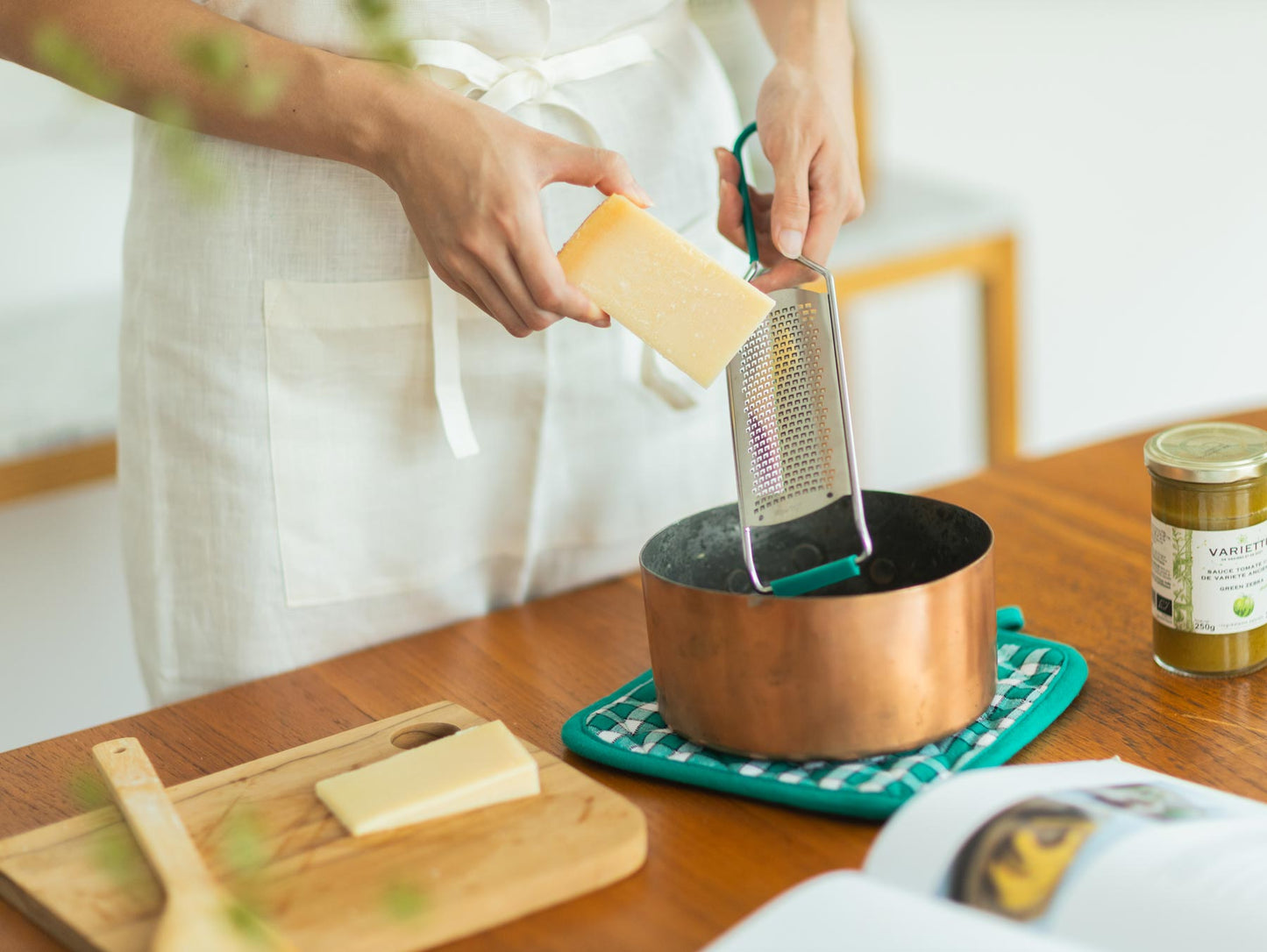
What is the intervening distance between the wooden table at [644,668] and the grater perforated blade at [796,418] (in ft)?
0.54

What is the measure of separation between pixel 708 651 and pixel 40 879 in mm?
361

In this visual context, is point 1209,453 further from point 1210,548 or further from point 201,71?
point 201,71

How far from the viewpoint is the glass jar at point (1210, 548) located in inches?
31.8

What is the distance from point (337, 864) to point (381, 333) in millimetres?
469

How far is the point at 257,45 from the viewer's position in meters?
0.86

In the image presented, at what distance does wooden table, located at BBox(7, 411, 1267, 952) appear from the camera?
683 millimetres

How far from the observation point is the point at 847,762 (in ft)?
2.49

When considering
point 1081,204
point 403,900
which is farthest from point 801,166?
point 1081,204

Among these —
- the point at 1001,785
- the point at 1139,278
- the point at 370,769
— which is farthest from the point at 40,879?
the point at 1139,278

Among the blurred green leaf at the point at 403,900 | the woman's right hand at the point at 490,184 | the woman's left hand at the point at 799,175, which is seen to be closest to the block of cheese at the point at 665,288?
the woman's right hand at the point at 490,184

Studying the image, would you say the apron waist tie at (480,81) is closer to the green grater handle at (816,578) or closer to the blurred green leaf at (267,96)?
the blurred green leaf at (267,96)

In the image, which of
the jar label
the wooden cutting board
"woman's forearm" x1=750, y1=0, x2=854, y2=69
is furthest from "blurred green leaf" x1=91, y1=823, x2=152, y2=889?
"woman's forearm" x1=750, y1=0, x2=854, y2=69

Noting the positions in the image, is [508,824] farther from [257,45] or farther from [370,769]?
[257,45]

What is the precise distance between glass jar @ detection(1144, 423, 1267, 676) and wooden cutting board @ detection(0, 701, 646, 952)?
0.38 m
